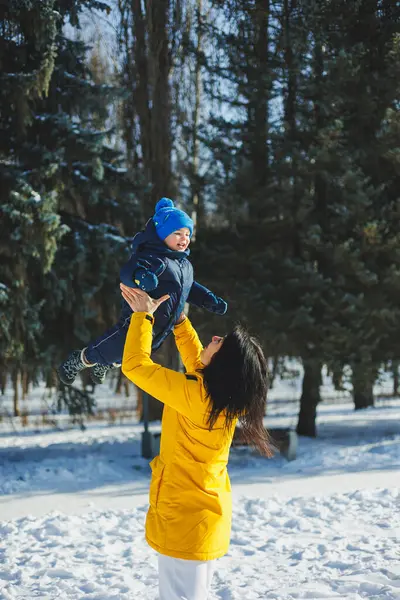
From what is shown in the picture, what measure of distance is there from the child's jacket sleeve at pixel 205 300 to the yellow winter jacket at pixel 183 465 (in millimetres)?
814

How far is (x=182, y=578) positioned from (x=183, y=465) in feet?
1.71

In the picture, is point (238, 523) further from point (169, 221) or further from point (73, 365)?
point (169, 221)

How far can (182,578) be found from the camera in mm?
3092

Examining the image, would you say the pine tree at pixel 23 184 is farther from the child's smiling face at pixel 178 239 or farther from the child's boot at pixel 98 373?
the child's smiling face at pixel 178 239

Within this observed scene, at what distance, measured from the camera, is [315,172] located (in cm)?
1195

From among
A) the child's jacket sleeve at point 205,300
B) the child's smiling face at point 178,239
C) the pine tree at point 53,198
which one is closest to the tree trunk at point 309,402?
the pine tree at point 53,198

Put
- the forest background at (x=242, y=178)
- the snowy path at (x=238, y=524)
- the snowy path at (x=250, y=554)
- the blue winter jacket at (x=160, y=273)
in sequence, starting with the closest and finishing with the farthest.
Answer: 1. the blue winter jacket at (x=160, y=273)
2. the snowy path at (x=250, y=554)
3. the snowy path at (x=238, y=524)
4. the forest background at (x=242, y=178)

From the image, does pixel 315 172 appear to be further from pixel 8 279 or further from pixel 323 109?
pixel 8 279

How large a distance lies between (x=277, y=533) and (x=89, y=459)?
15.7 feet

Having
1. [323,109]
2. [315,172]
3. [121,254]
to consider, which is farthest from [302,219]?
[121,254]

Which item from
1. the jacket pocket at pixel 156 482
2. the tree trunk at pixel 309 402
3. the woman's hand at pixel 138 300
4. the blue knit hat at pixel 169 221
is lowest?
the tree trunk at pixel 309 402

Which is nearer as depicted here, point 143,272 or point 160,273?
point 143,272

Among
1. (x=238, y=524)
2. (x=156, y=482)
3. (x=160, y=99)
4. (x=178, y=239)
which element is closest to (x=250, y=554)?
(x=238, y=524)

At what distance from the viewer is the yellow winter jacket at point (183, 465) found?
300 cm
